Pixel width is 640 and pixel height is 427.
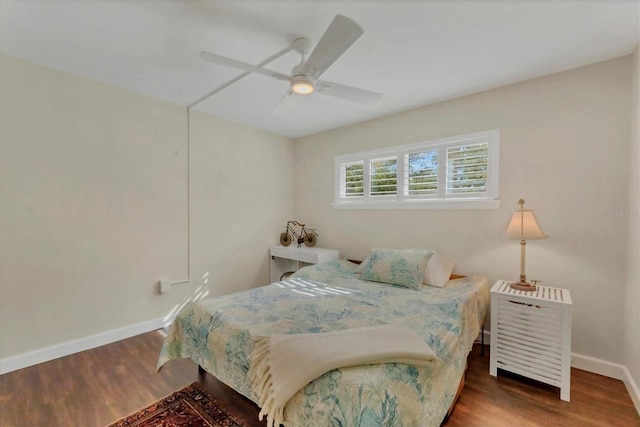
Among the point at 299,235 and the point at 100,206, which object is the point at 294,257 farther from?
the point at 100,206

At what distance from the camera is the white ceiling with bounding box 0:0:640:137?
160 centimetres

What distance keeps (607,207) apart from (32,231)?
4503 millimetres

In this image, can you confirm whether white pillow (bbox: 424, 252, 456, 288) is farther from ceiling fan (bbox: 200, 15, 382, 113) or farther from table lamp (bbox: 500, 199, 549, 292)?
ceiling fan (bbox: 200, 15, 382, 113)

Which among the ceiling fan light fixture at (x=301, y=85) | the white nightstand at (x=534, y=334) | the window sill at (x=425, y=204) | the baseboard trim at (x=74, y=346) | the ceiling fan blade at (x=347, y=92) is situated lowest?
the baseboard trim at (x=74, y=346)

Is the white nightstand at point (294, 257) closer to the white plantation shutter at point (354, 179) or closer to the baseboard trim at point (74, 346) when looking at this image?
the white plantation shutter at point (354, 179)

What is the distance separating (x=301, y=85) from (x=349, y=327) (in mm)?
1529

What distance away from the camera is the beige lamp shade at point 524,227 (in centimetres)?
213

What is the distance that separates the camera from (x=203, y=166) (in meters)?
3.32

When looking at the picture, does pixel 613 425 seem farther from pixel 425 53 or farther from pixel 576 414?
pixel 425 53

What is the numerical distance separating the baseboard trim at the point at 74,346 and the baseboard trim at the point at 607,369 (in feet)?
12.6

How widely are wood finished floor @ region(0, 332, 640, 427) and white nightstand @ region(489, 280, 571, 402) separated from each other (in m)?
0.13

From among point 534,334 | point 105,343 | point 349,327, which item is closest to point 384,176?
point 534,334

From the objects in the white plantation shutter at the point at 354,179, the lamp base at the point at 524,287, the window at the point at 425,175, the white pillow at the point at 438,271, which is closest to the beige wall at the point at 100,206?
the white plantation shutter at the point at 354,179

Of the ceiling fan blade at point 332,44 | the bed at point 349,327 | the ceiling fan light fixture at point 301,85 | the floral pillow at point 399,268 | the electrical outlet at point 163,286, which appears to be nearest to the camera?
the bed at point 349,327
